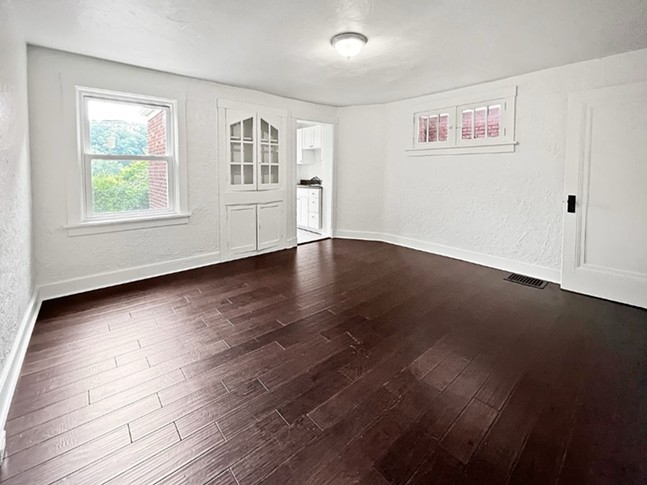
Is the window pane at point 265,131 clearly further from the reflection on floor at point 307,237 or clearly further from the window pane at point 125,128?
the reflection on floor at point 307,237

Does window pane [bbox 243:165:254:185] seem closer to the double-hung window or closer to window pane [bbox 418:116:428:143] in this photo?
the double-hung window

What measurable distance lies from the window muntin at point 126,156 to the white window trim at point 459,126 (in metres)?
3.53

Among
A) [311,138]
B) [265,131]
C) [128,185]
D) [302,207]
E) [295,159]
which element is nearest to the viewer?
[128,185]

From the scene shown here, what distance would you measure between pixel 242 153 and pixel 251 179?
0.39 m

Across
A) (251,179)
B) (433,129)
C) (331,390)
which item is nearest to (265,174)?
(251,179)

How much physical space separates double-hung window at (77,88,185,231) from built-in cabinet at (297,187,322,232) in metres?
3.15

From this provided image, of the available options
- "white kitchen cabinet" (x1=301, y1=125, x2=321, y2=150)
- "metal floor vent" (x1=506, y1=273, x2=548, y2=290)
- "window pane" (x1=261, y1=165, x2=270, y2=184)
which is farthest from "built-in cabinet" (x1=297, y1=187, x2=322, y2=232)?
"metal floor vent" (x1=506, y1=273, x2=548, y2=290)

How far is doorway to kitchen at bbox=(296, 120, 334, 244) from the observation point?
6.29 metres

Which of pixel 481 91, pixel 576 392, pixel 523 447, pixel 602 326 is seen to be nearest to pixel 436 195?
pixel 481 91

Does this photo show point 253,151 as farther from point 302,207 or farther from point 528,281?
point 528,281

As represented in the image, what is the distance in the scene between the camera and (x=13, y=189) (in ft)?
7.59

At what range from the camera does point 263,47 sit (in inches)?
124

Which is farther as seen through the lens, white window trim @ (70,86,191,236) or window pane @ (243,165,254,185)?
window pane @ (243,165,254,185)

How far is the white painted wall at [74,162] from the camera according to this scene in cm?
324
